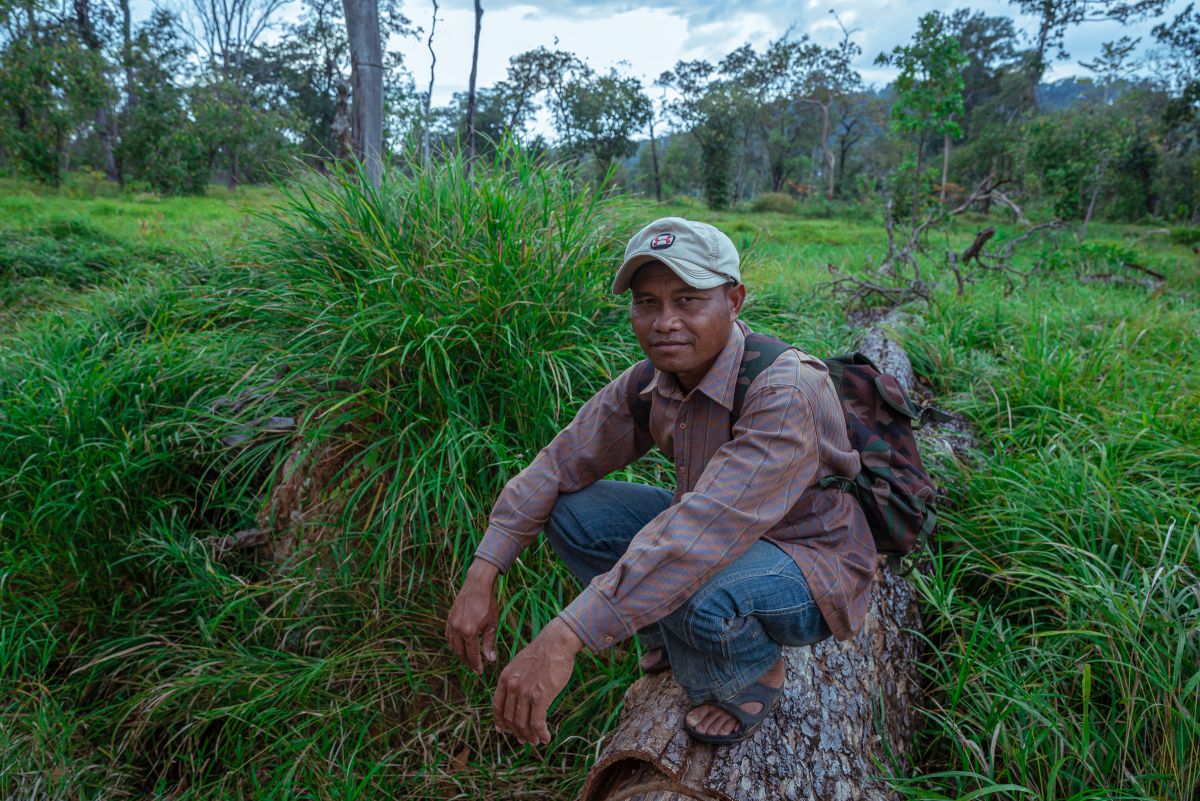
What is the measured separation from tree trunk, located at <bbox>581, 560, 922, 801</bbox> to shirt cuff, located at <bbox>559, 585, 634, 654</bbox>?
0.40 meters

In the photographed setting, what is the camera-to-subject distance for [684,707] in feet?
5.23

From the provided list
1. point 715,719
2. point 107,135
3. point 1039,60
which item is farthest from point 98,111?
point 1039,60

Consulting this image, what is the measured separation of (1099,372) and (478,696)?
3.44 meters

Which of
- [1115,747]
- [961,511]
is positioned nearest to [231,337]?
[961,511]

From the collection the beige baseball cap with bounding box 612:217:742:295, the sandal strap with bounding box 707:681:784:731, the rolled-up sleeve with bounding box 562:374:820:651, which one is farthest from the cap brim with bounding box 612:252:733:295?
the sandal strap with bounding box 707:681:784:731

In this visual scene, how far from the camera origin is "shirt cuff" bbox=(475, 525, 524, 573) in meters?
1.63

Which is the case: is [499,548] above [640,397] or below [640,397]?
below

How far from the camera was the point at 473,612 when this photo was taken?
158cm

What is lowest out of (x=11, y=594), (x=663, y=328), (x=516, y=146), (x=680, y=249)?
(x=11, y=594)

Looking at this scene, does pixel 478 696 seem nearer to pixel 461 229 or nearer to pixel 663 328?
pixel 663 328

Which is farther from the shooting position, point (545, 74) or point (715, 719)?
point (545, 74)

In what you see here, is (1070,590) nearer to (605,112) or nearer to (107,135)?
(107,135)

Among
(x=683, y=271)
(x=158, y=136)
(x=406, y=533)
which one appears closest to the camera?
(x=683, y=271)

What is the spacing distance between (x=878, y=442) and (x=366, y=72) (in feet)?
11.9
